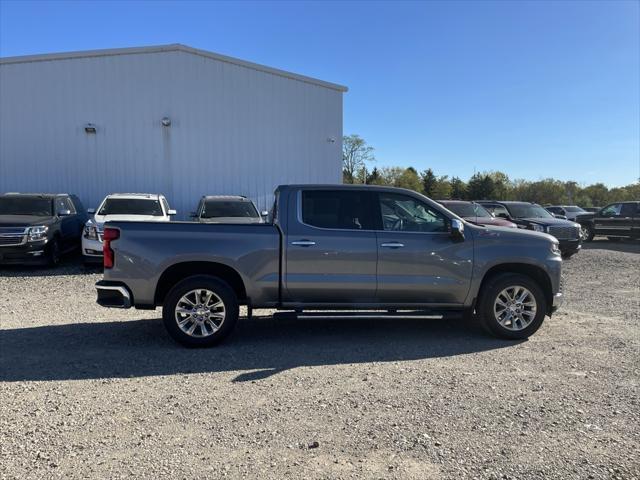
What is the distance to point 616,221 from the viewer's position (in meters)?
18.9

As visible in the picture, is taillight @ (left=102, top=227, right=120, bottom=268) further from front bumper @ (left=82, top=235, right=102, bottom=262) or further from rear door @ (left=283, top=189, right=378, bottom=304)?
front bumper @ (left=82, top=235, right=102, bottom=262)

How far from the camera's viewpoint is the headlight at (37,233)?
10141mm

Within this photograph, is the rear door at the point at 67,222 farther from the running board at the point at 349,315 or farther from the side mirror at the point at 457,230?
the side mirror at the point at 457,230

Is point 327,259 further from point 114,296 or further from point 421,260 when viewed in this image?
point 114,296

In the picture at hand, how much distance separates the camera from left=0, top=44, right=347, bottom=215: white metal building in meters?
15.2

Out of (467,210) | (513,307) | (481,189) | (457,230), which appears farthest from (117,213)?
(481,189)

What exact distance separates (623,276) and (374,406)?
385 inches

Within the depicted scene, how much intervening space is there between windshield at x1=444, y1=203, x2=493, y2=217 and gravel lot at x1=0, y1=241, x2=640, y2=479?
7527 millimetres

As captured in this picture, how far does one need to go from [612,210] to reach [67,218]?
20013mm

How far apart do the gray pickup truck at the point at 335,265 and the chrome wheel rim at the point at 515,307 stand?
0.5 inches

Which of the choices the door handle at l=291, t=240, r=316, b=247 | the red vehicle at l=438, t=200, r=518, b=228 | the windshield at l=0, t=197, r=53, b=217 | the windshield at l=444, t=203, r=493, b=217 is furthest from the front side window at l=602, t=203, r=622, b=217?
the windshield at l=0, t=197, r=53, b=217

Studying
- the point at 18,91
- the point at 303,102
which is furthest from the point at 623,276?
the point at 18,91

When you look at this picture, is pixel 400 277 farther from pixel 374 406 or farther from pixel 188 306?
pixel 188 306

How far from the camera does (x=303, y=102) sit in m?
16.9
